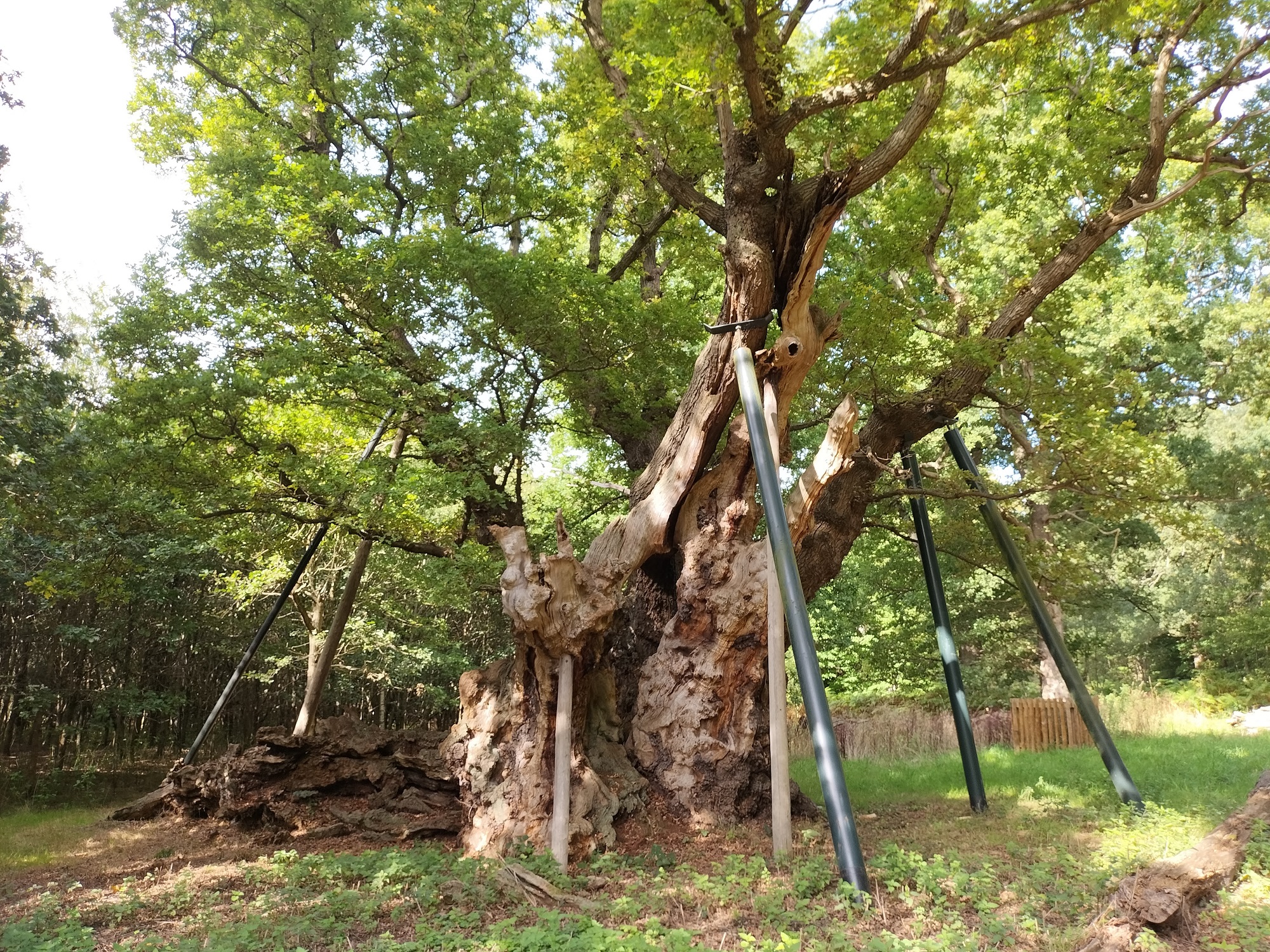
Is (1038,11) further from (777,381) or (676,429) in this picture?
(676,429)

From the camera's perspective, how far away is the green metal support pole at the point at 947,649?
691 centimetres

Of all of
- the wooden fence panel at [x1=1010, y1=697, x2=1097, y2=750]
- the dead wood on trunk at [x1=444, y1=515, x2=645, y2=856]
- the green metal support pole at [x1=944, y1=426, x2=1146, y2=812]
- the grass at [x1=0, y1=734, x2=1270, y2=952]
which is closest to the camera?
the grass at [x1=0, y1=734, x2=1270, y2=952]

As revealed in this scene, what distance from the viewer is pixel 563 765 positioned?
5.47 meters

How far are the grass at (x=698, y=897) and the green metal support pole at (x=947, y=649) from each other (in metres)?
0.32

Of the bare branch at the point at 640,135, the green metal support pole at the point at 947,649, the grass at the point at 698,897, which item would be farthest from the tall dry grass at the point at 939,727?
the bare branch at the point at 640,135

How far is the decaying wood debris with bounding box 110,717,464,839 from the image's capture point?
7398 millimetres

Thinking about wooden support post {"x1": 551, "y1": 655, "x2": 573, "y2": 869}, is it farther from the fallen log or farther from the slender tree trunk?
the slender tree trunk

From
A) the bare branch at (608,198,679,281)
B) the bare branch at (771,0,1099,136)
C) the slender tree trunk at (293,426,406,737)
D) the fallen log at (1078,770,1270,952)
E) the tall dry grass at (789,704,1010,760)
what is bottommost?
the tall dry grass at (789,704,1010,760)

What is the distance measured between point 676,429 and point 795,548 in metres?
1.66

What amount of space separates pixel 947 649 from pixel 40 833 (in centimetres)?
943

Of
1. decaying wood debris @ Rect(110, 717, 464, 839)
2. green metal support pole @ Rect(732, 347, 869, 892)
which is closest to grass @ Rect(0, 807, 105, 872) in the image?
decaying wood debris @ Rect(110, 717, 464, 839)

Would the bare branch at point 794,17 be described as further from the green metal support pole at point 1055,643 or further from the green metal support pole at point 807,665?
the green metal support pole at point 1055,643

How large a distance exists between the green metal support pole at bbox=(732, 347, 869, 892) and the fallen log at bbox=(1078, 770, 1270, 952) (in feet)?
3.93

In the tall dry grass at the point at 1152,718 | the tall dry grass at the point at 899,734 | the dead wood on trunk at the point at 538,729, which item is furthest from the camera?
the tall dry grass at the point at 1152,718
